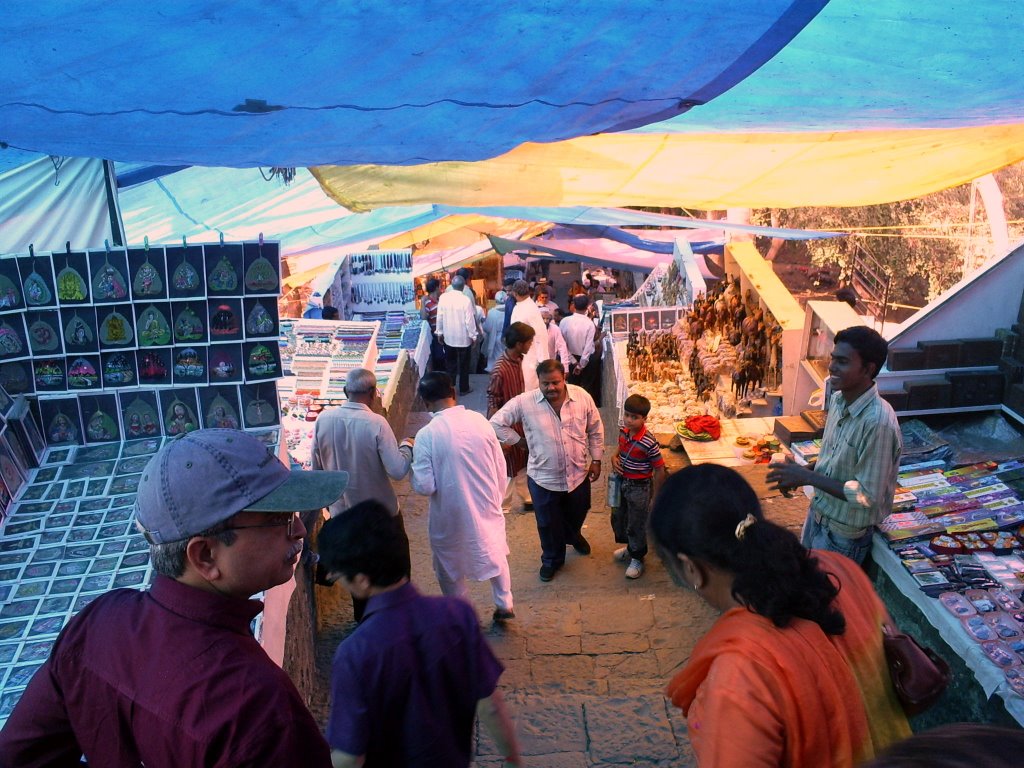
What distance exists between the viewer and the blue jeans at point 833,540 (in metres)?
3.52

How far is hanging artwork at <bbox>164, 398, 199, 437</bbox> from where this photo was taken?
13.5 ft

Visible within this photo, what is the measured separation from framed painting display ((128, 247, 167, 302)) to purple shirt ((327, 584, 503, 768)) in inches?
93.3

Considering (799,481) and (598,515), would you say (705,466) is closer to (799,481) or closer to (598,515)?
(799,481)

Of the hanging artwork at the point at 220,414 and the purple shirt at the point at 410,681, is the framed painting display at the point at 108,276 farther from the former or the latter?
the purple shirt at the point at 410,681

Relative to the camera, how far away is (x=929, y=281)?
1356cm

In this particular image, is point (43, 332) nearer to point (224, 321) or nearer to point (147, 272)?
point (147, 272)

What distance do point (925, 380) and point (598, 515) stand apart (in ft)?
7.67

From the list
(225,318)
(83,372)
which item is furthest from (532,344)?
(83,372)

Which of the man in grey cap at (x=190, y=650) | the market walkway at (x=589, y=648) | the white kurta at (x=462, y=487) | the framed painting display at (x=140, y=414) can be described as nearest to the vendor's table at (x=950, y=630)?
the market walkway at (x=589, y=648)

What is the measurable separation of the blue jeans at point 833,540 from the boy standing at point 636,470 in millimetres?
1234

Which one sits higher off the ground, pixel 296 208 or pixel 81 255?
pixel 296 208

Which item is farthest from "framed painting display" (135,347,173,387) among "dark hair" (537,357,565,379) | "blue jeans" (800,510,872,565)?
"blue jeans" (800,510,872,565)

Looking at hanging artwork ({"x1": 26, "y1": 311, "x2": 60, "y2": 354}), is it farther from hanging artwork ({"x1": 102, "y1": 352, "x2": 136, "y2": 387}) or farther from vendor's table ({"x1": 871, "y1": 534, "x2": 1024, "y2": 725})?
vendor's table ({"x1": 871, "y1": 534, "x2": 1024, "y2": 725})

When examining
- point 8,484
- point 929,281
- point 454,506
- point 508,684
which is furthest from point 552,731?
point 929,281
